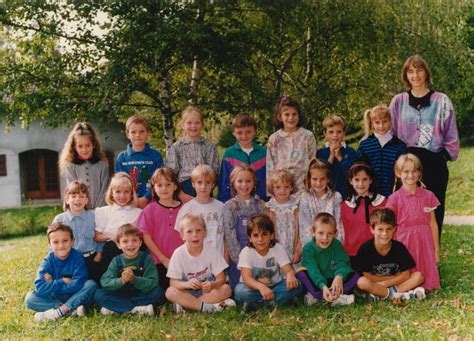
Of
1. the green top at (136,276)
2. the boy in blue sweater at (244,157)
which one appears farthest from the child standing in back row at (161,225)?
the boy in blue sweater at (244,157)

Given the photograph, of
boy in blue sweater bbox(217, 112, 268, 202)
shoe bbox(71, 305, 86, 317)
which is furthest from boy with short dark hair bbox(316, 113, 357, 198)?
shoe bbox(71, 305, 86, 317)

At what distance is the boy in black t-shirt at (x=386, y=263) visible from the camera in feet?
17.1

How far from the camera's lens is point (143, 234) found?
18.1ft

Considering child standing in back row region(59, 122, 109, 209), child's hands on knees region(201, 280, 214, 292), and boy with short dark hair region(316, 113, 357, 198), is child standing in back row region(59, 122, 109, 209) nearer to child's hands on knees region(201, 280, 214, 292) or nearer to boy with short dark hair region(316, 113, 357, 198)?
child's hands on knees region(201, 280, 214, 292)

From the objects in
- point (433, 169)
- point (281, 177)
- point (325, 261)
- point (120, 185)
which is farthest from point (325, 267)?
point (120, 185)

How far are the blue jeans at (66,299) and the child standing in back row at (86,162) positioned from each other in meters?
1.03

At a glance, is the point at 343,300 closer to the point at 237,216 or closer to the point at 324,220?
the point at 324,220

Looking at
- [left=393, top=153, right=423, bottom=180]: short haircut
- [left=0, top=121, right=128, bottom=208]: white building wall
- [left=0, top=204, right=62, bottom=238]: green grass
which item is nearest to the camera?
[left=393, top=153, right=423, bottom=180]: short haircut

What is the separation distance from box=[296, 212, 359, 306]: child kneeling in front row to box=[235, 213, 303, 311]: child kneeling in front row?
0.13m

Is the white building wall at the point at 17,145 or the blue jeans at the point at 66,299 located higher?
the white building wall at the point at 17,145

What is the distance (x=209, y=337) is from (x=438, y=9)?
33.3 feet

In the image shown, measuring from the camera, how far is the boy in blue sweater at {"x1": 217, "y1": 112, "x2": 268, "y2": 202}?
613 centimetres

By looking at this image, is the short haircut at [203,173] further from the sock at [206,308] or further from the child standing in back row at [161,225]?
the sock at [206,308]

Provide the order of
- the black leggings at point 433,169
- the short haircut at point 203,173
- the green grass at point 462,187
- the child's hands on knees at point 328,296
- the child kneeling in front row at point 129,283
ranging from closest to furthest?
1. the child's hands on knees at point 328,296
2. the child kneeling in front row at point 129,283
3. the short haircut at point 203,173
4. the black leggings at point 433,169
5. the green grass at point 462,187
